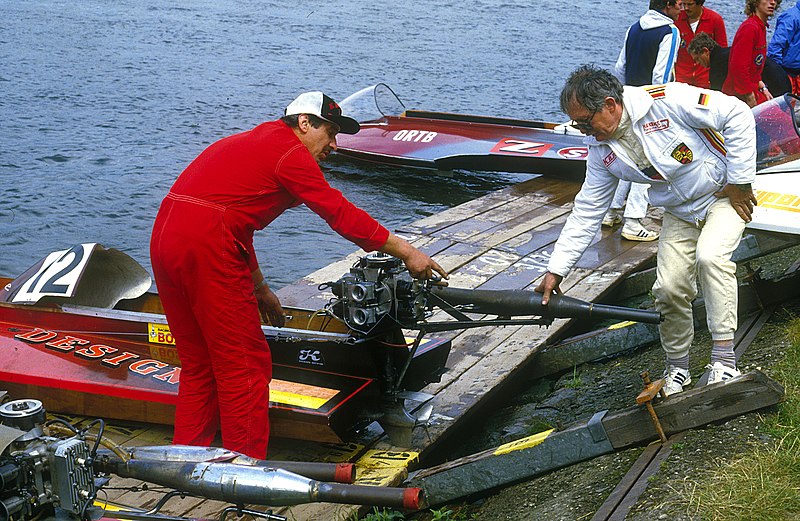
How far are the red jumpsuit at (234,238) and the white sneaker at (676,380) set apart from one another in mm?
1771

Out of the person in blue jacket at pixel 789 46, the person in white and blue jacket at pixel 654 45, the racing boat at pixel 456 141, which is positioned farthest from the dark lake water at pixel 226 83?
the person in blue jacket at pixel 789 46

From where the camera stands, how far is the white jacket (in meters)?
4.63

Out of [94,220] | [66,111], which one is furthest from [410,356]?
[66,111]

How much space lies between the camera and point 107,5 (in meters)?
28.5

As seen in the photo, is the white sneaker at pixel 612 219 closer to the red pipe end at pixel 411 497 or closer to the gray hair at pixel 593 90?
the gray hair at pixel 593 90

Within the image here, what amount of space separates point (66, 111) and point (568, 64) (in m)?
12.4

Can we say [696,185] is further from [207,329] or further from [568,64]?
[568,64]

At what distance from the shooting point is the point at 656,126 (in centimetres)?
476

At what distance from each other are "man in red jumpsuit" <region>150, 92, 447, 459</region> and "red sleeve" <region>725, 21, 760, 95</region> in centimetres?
558

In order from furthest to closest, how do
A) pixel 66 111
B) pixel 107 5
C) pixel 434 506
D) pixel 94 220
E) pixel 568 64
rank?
pixel 107 5 < pixel 568 64 < pixel 66 111 < pixel 94 220 < pixel 434 506

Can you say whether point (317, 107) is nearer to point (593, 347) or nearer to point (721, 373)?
point (721, 373)

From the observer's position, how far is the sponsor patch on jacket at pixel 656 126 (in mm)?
4746

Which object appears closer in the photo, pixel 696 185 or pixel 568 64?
pixel 696 185

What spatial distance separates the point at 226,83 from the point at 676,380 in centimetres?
1730
